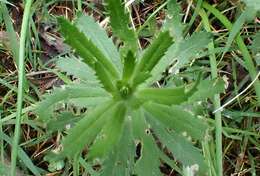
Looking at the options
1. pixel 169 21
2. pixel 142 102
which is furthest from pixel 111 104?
pixel 169 21

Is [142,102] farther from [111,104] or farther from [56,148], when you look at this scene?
[56,148]

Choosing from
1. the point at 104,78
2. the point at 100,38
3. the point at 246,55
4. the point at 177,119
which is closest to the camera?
the point at 104,78

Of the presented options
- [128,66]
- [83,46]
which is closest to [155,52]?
[128,66]

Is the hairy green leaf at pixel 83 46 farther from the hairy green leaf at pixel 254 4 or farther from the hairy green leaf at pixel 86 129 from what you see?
the hairy green leaf at pixel 254 4

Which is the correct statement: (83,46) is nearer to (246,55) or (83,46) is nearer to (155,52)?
(155,52)

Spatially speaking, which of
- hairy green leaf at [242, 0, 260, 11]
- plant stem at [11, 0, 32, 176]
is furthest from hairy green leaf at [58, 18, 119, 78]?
hairy green leaf at [242, 0, 260, 11]

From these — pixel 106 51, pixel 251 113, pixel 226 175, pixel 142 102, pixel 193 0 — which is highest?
pixel 193 0
